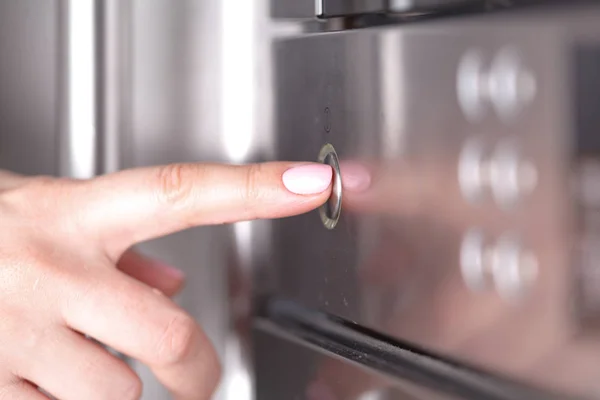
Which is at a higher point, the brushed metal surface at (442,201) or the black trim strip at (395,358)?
the brushed metal surface at (442,201)

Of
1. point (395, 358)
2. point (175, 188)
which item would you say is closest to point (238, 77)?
point (175, 188)

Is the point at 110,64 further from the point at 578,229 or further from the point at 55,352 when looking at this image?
the point at 578,229

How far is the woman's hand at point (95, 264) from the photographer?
45 centimetres

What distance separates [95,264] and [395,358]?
0.19m

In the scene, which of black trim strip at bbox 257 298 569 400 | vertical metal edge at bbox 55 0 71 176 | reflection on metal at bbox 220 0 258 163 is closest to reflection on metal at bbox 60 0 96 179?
vertical metal edge at bbox 55 0 71 176

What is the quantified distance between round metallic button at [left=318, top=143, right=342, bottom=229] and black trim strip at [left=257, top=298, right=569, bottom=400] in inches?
2.4

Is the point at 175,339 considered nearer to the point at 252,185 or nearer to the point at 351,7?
the point at 252,185

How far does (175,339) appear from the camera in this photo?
0.48 metres

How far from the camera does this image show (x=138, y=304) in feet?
1.53

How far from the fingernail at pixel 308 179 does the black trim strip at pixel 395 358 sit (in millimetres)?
81

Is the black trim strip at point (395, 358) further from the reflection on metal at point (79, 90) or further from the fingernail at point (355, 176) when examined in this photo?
the reflection on metal at point (79, 90)

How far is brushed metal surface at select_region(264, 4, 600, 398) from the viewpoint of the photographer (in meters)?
0.27

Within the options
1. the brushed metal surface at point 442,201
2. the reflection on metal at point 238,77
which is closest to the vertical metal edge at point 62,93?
the reflection on metal at point 238,77

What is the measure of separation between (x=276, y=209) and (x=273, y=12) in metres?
0.23
